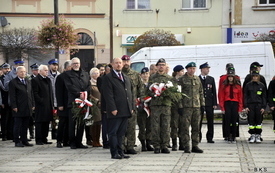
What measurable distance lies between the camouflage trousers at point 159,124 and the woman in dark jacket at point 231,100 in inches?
112

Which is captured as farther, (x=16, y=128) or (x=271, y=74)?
(x=271, y=74)

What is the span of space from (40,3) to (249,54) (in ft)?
51.2

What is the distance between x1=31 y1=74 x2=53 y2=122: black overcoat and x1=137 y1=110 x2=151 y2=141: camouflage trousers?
261cm

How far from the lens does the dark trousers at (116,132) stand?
12349 millimetres

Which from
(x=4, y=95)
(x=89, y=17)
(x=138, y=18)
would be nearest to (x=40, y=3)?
(x=89, y=17)

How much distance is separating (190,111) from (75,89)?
8.76ft

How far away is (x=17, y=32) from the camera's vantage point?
2934 cm

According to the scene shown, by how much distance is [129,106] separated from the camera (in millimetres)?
12492

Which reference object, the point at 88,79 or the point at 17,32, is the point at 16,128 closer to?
the point at 88,79

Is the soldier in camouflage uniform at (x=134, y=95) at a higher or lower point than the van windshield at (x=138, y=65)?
lower

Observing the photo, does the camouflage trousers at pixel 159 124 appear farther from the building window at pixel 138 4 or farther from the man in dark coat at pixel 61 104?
the building window at pixel 138 4

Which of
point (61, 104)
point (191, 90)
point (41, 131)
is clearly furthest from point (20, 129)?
point (191, 90)

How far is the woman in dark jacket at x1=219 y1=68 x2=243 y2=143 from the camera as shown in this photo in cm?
1560

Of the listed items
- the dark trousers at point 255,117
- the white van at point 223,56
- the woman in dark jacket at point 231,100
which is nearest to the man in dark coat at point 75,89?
the woman in dark jacket at point 231,100
